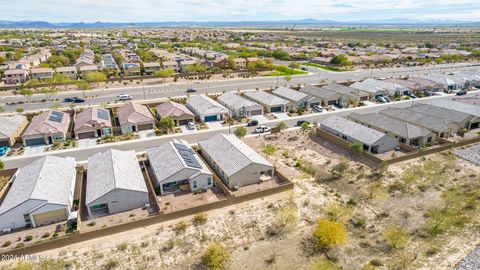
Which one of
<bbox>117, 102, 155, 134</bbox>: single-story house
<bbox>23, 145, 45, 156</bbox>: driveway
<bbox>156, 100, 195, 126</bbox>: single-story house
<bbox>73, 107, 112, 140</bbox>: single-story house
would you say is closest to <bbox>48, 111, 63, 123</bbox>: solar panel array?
<bbox>73, 107, 112, 140</bbox>: single-story house

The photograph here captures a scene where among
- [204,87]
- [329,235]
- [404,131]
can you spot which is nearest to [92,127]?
[204,87]

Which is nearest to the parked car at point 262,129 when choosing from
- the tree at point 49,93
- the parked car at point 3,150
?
the parked car at point 3,150

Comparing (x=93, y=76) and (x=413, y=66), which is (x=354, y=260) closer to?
(x=93, y=76)

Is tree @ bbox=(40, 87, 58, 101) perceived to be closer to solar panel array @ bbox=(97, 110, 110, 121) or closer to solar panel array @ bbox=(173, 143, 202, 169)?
solar panel array @ bbox=(97, 110, 110, 121)

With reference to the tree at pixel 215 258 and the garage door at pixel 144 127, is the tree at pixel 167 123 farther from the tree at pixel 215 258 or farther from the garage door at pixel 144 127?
the tree at pixel 215 258

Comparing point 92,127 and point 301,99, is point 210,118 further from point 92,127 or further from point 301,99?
point 301,99

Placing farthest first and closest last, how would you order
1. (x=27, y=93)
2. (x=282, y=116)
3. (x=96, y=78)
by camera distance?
(x=96, y=78)
(x=27, y=93)
(x=282, y=116)
